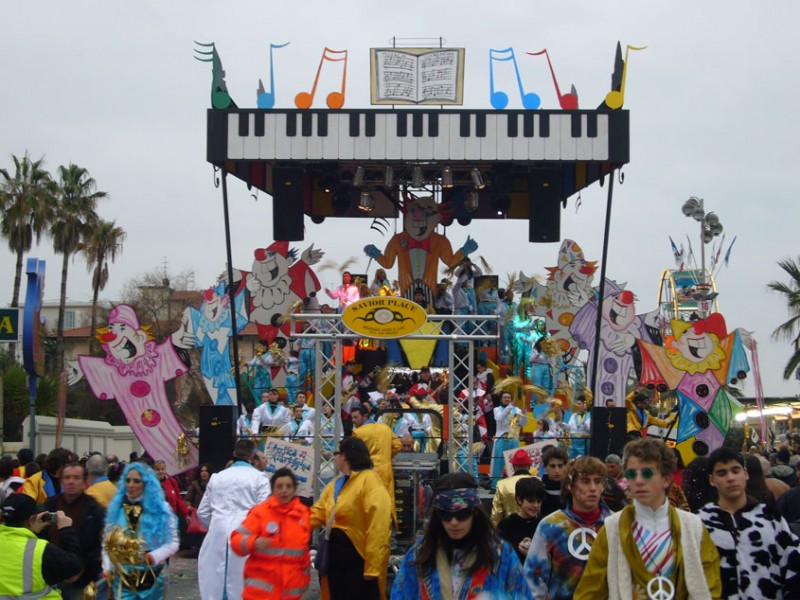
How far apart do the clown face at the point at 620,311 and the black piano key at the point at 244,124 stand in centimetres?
704

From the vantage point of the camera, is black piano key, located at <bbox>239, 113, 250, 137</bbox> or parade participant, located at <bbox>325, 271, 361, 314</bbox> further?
parade participant, located at <bbox>325, 271, 361, 314</bbox>

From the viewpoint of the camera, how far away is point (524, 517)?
276 inches

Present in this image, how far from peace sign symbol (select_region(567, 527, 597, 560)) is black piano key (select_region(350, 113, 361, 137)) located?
15686 mm

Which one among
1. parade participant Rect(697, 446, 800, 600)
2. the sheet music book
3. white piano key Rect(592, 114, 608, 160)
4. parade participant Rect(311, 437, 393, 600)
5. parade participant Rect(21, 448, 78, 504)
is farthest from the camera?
the sheet music book

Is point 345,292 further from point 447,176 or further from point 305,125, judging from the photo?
point 305,125

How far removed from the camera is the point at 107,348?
2031 cm

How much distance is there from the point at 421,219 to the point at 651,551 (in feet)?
67.2

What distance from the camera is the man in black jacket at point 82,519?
24.0 feet

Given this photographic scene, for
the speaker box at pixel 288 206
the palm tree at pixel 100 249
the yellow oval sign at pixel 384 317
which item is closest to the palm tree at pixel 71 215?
the palm tree at pixel 100 249

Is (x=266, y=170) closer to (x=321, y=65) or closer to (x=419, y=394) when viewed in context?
(x=321, y=65)

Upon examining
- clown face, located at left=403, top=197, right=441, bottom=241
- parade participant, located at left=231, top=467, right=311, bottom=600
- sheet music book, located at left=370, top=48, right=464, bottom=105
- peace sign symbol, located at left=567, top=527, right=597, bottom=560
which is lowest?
parade participant, located at left=231, top=467, right=311, bottom=600

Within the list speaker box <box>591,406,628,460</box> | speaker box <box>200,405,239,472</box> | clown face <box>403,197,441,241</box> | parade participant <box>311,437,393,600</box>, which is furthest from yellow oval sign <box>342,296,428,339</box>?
clown face <box>403,197,441,241</box>

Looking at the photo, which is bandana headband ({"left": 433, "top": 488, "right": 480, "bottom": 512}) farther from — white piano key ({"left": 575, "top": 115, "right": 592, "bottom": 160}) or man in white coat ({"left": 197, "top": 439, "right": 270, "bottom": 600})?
white piano key ({"left": 575, "top": 115, "right": 592, "bottom": 160})

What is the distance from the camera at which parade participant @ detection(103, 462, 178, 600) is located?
7.45 m
